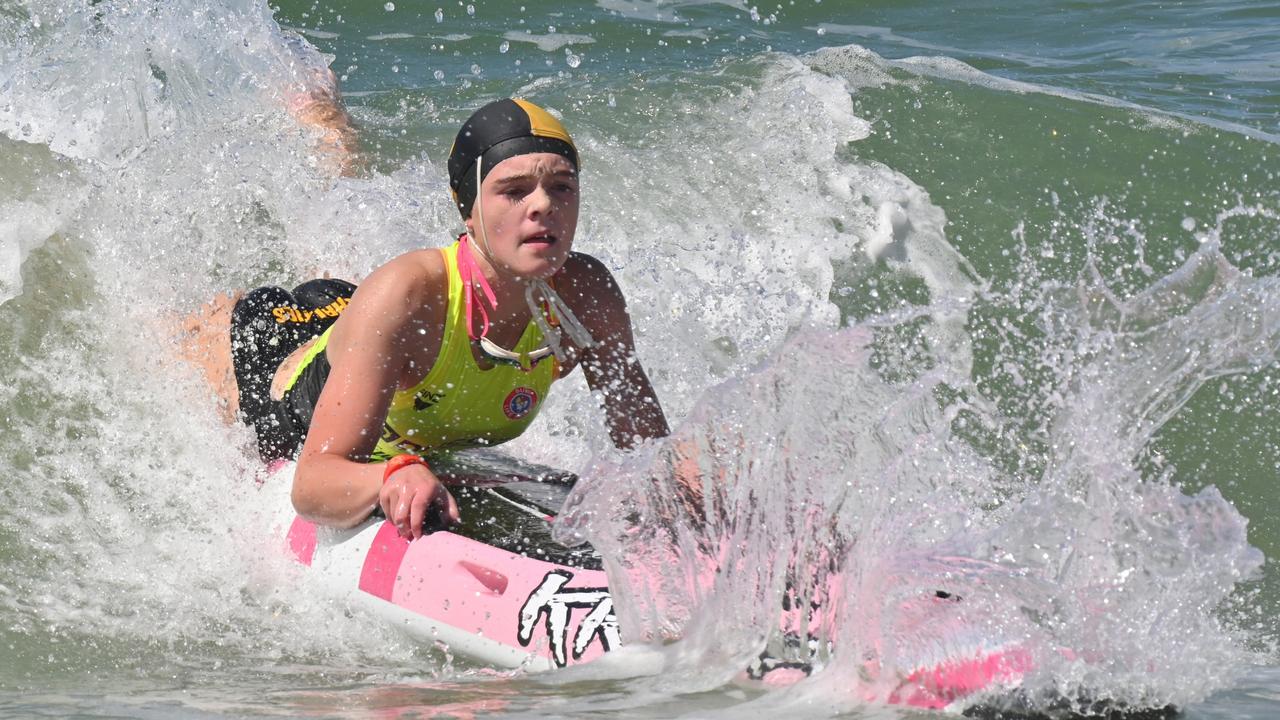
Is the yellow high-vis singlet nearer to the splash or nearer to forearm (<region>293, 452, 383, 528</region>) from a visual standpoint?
forearm (<region>293, 452, 383, 528</region>)

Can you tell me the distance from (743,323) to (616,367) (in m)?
2.00

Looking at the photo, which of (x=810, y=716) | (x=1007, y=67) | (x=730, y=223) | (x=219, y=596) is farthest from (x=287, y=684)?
(x=1007, y=67)

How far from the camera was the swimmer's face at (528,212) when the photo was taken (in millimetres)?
3783

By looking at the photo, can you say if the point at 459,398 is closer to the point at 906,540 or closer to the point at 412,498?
the point at 412,498

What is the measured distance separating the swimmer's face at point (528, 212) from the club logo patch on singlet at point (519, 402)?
0.45m

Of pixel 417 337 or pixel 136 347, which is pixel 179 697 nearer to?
pixel 417 337

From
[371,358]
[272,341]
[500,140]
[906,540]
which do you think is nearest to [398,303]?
[371,358]

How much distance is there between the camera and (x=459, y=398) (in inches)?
160

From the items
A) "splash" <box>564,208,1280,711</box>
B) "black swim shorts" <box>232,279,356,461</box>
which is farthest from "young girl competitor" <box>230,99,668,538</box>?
"splash" <box>564,208,1280,711</box>

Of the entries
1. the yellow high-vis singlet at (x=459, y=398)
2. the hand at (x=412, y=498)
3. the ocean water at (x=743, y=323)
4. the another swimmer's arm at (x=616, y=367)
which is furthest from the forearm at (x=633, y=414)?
the hand at (x=412, y=498)

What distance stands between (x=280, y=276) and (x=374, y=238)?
0.48 meters

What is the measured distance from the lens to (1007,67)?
384 inches

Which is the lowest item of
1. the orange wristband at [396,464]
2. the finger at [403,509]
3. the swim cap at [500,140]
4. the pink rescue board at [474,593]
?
the pink rescue board at [474,593]

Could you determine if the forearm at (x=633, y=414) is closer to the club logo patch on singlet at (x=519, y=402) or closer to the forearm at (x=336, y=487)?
the club logo patch on singlet at (x=519, y=402)
